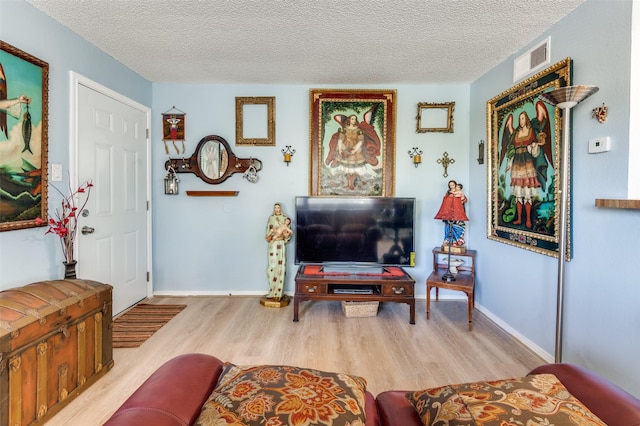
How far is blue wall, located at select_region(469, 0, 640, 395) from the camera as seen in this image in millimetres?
1813

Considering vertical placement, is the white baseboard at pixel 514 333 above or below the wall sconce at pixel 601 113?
below

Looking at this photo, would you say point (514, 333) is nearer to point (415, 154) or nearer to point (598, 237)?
point (598, 237)

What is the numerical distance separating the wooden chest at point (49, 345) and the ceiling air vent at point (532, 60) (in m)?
3.60

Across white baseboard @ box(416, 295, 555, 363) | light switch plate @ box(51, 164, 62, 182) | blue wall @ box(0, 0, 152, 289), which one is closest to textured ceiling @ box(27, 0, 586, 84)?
blue wall @ box(0, 0, 152, 289)

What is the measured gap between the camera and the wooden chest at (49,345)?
153cm

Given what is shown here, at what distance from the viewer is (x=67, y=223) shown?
2424 millimetres

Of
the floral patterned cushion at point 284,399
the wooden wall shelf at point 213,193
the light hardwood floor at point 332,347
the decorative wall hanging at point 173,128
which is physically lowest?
the light hardwood floor at point 332,347

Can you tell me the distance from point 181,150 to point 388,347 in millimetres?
3040

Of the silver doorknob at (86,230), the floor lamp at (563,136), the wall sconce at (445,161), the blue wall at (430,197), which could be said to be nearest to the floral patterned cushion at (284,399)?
the floor lamp at (563,136)

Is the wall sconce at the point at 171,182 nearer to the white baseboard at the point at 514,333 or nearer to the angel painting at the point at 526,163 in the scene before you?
the white baseboard at the point at 514,333

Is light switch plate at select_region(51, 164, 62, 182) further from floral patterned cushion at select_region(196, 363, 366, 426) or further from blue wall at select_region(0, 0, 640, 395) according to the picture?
floral patterned cushion at select_region(196, 363, 366, 426)

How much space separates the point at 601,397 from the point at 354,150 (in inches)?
122

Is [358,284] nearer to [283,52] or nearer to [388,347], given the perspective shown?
[388,347]

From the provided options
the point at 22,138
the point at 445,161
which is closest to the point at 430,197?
the point at 445,161
